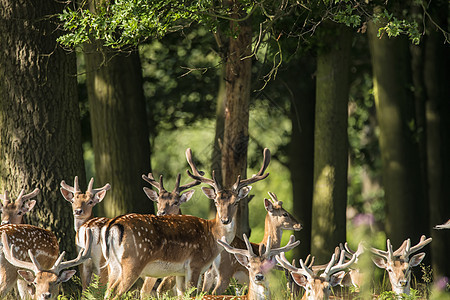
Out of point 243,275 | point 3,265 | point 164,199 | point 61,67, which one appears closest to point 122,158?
point 164,199

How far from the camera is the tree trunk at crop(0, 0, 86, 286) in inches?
417

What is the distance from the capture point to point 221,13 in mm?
10039

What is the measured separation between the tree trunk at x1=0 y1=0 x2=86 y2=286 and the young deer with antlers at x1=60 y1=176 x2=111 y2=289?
0.33m

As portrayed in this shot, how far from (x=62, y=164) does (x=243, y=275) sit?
2477mm

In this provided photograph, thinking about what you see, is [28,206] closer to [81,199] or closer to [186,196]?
[81,199]

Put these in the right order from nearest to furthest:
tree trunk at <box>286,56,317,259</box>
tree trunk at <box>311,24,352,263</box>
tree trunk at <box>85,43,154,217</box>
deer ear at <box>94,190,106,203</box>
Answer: deer ear at <box>94,190,106,203</box> → tree trunk at <box>311,24,352,263</box> → tree trunk at <box>85,43,154,217</box> → tree trunk at <box>286,56,317,259</box>

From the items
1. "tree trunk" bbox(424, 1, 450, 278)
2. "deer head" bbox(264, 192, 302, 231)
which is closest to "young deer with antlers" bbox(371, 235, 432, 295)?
"deer head" bbox(264, 192, 302, 231)

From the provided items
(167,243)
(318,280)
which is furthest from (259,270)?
(167,243)

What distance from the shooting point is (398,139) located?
13.4 m

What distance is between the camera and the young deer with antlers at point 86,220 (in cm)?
912

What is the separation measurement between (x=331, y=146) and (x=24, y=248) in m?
5.17

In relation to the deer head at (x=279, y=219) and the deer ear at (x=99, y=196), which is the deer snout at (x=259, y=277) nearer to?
the deer head at (x=279, y=219)

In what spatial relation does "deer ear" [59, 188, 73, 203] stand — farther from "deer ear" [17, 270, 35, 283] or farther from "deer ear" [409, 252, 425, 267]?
"deer ear" [409, 252, 425, 267]

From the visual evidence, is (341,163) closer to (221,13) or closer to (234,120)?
(234,120)
